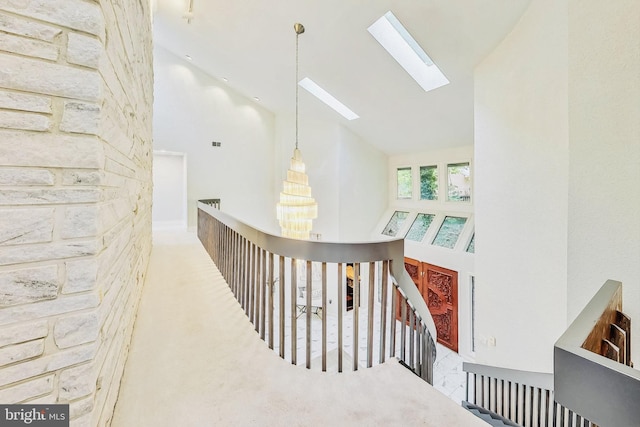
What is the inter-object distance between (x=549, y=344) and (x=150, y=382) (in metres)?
3.42

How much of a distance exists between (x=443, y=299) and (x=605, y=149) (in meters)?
5.31

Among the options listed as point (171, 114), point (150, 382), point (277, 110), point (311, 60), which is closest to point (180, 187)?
point (171, 114)

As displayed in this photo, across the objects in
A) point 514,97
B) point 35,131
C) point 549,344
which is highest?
point 514,97

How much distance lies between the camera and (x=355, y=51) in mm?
4539

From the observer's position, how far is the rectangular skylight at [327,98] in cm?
636

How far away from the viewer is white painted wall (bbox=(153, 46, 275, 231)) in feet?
24.3

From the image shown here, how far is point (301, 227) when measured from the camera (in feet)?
14.3

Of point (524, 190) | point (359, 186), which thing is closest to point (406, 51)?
point (524, 190)

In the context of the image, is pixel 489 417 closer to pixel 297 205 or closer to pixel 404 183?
pixel 297 205

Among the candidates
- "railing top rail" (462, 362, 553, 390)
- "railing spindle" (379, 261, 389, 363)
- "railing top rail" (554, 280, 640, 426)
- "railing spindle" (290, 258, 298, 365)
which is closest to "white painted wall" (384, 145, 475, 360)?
"railing top rail" (462, 362, 553, 390)

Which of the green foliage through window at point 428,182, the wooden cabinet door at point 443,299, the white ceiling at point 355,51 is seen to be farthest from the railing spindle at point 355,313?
the green foliage through window at point 428,182

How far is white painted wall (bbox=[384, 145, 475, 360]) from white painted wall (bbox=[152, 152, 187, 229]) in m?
5.90

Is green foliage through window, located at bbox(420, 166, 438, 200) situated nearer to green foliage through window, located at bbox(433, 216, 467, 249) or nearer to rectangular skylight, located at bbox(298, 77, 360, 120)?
green foliage through window, located at bbox(433, 216, 467, 249)

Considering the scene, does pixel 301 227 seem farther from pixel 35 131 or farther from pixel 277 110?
pixel 277 110
